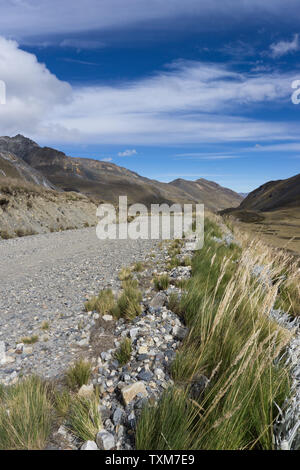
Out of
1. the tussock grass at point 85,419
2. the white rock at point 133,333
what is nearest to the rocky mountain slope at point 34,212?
the white rock at point 133,333

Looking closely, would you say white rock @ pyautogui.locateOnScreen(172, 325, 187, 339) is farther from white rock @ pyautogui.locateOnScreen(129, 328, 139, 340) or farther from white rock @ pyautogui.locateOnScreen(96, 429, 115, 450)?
white rock @ pyautogui.locateOnScreen(96, 429, 115, 450)

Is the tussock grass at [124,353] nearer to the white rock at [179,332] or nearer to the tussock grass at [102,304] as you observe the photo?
the white rock at [179,332]

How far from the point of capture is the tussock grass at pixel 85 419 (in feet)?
8.09

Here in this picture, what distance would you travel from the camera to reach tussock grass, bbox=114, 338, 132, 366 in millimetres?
3656

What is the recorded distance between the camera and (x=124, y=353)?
3732 millimetres

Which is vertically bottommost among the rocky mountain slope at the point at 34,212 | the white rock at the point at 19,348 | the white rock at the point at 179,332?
the white rock at the point at 19,348

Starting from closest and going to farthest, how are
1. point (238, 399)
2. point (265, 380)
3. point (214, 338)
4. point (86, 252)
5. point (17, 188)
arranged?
point (238, 399) → point (265, 380) → point (214, 338) → point (86, 252) → point (17, 188)

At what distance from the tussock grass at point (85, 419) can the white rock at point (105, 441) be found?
61 millimetres

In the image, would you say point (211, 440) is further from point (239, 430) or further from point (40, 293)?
point (40, 293)

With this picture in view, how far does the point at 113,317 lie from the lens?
5.13 metres

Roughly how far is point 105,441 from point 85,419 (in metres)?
0.27

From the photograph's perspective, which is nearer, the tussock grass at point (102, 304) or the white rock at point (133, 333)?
the white rock at point (133, 333)
